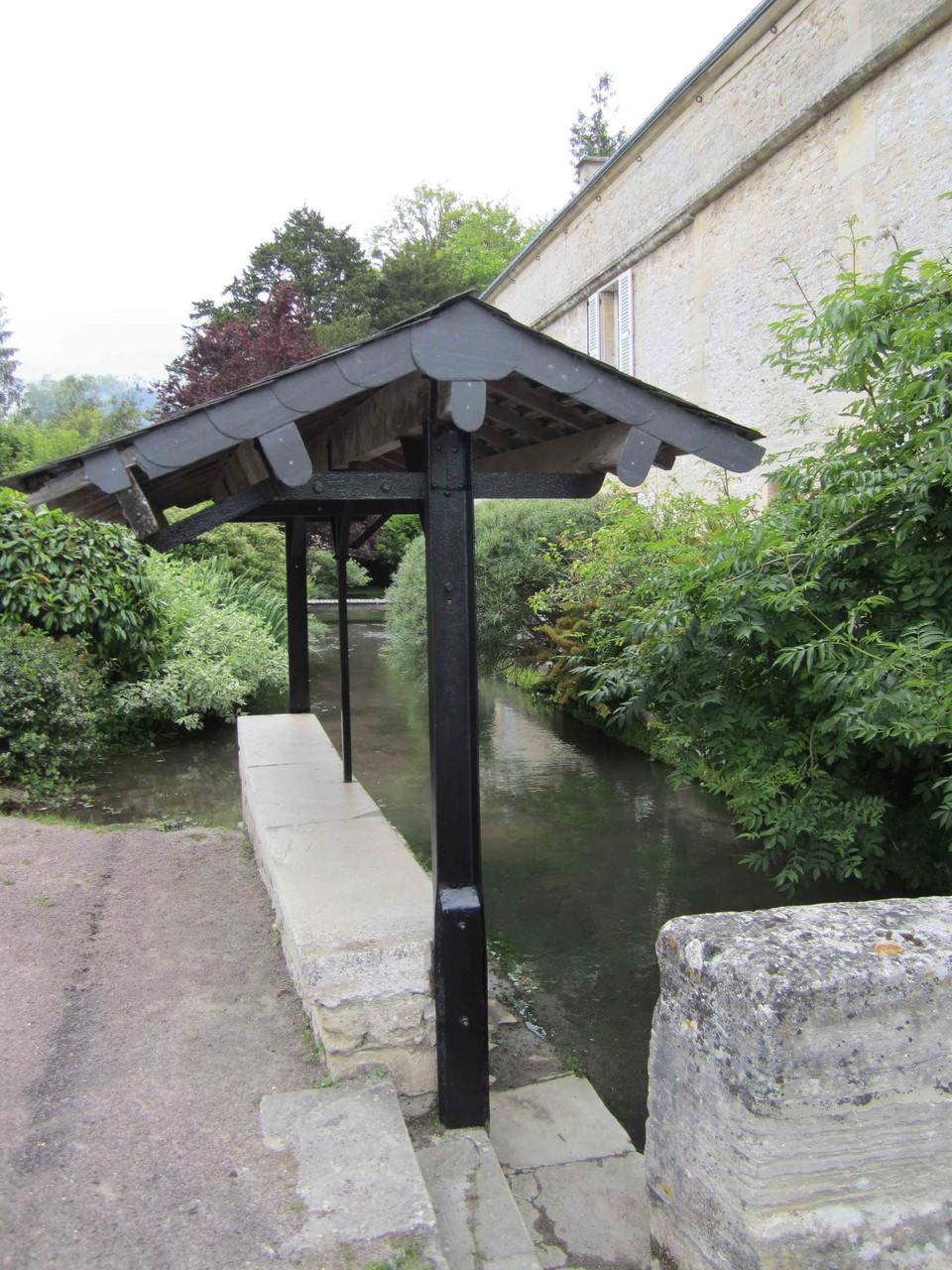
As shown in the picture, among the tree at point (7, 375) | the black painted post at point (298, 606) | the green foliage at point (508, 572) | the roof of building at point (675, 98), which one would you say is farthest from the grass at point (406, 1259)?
the tree at point (7, 375)

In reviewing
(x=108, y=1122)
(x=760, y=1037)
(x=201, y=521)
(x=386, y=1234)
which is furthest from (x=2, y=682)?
(x=760, y=1037)

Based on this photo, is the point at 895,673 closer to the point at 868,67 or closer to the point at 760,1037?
the point at 760,1037

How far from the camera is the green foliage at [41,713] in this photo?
7.17m

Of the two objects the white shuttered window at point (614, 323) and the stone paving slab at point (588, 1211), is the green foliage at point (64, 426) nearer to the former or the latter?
the stone paving slab at point (588, 1211)

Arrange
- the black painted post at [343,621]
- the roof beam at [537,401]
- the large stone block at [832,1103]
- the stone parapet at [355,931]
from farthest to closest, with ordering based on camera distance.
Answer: the black painted post at [343,621] → the roof beam at [537,401] → the stone parapet at [355,931] → the large stone block at [832,1103]

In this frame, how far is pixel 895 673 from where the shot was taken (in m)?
3.63

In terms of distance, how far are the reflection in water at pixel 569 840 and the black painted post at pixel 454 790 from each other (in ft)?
3.44

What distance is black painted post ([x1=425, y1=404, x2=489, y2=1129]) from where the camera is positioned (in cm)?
319

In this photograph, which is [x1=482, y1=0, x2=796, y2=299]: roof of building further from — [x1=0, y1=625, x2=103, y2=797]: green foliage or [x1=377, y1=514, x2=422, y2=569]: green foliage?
[x1=377, y1=514, x2=422, y2=569]: green foliage

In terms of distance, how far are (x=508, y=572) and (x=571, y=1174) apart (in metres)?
8.27

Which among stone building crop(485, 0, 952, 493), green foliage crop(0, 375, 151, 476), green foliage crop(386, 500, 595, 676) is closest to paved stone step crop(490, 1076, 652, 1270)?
green foliage crop(0, 375, 151, 476)

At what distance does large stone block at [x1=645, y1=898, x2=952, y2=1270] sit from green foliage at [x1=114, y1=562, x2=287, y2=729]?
25.4 feet

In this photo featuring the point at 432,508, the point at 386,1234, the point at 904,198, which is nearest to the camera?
the point at 386,1234

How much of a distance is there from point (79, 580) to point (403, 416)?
5.63m
